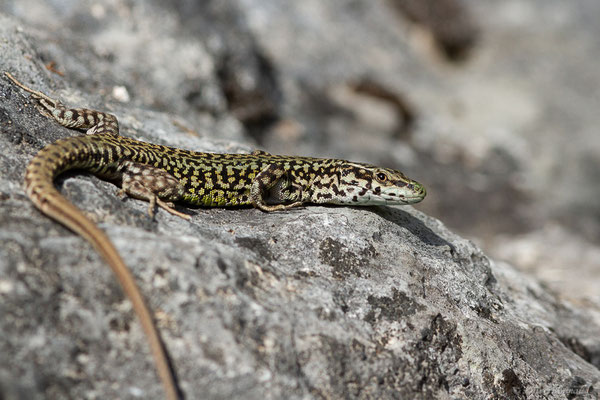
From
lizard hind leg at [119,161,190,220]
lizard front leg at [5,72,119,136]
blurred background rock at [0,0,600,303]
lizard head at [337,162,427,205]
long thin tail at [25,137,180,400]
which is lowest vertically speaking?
long thin tail at [25,137,180,400]

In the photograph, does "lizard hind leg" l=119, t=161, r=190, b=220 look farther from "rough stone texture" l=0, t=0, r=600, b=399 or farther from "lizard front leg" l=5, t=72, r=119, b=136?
"lizard front leg" l=5, t=72, r=119, b=136

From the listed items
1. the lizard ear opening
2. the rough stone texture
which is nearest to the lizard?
the lizard ear opening

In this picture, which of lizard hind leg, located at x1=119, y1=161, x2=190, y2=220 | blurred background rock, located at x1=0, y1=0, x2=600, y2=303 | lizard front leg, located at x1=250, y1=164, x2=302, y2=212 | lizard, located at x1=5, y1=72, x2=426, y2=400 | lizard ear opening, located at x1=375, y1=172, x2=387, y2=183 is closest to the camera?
lizard, located at x1=5, y1=72, x2=426, y2=400

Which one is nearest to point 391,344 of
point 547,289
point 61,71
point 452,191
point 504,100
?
point 547,289

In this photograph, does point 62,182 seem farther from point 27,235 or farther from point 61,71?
point 61,71

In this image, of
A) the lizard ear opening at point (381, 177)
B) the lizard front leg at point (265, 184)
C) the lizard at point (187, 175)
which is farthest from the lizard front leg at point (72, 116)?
the lizard ear opening at point (381, 177)

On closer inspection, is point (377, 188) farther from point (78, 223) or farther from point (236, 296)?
point (78, 223)
